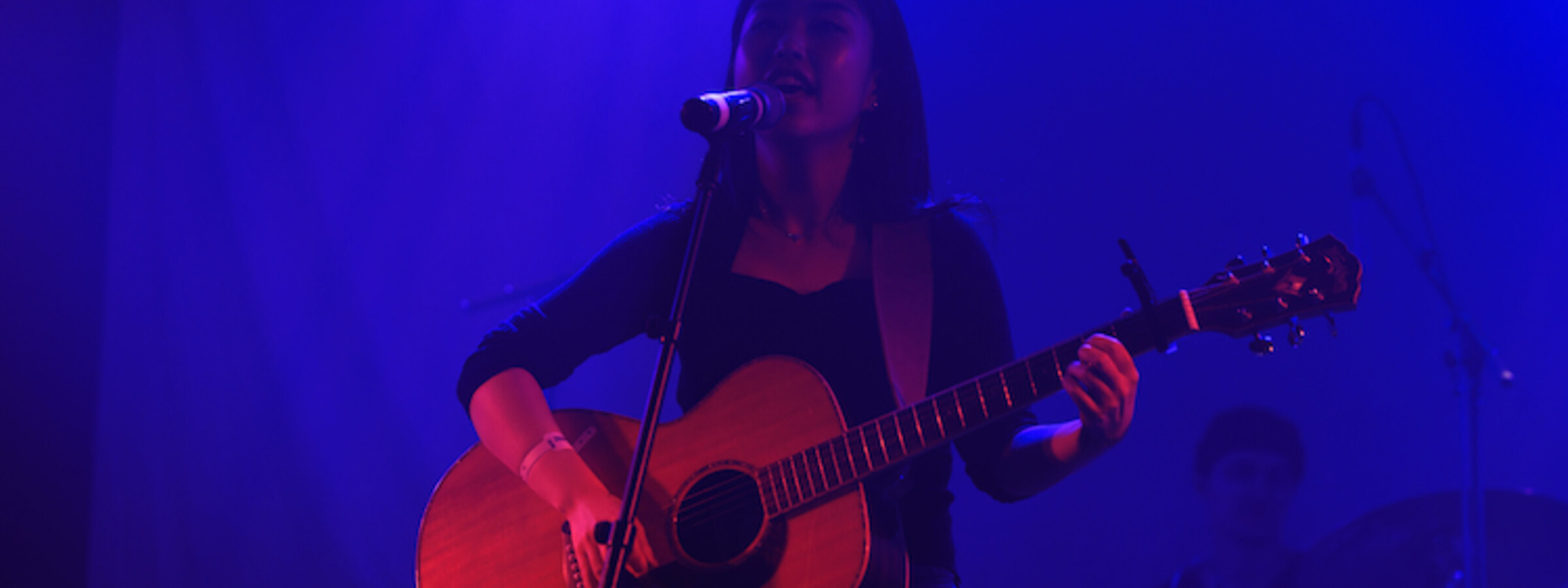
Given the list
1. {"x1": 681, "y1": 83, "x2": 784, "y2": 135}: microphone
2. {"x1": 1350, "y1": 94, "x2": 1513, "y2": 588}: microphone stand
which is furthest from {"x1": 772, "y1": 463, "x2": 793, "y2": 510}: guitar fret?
{"x1": 1350, "y1": 94, "x2": 1513, "y2": 588}: microphone stand

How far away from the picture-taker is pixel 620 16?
13.6 feet

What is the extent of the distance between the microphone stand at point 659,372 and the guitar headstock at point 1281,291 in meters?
0.88

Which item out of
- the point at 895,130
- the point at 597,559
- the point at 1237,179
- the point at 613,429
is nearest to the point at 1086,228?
the point at 1237,179

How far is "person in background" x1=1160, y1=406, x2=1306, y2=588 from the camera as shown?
3.20m

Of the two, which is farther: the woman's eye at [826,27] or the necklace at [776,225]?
the necklace at [776,225]

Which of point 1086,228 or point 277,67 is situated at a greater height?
point 277,67

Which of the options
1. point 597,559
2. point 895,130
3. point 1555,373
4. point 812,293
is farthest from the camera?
point 1555,373

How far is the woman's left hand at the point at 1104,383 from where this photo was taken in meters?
1.63

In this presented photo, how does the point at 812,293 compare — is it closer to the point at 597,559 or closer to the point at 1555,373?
the point at 597,559

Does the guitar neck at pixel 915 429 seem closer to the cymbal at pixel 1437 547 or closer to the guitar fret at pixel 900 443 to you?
the guitar fret at pixel 900 443

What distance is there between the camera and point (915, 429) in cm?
176

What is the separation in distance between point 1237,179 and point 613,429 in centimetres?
252

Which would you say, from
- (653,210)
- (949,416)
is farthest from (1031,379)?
(653,210)

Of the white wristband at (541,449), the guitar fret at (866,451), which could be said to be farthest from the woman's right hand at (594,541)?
the guitar fret at (866,451)
